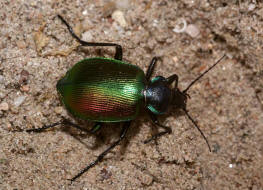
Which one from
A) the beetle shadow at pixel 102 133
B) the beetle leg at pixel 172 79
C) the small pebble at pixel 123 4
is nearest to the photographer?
the beetle shadow at pixel 102 133

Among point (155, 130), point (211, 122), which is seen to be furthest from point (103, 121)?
point (211, 122)

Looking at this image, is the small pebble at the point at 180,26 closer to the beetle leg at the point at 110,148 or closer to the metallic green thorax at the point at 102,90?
the metallic green thorax at the point at 102,90

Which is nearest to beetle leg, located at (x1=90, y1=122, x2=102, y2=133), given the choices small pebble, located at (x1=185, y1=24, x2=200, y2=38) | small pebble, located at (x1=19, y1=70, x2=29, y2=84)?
small pebble, located at (x1=19, y1=70, x2=29, y2=84)

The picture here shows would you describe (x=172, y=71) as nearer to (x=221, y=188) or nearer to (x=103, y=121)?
(x=103, y=121)

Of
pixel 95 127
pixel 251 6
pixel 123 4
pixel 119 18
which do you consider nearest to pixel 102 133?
pixel 95 127

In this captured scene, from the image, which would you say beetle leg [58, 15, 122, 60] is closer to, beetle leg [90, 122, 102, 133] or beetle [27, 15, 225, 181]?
beetle [27, 15, 225, 181]

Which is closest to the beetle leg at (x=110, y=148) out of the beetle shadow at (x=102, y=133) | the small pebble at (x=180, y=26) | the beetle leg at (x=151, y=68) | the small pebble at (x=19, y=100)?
the beetle shadow at (x=102, y=133)
